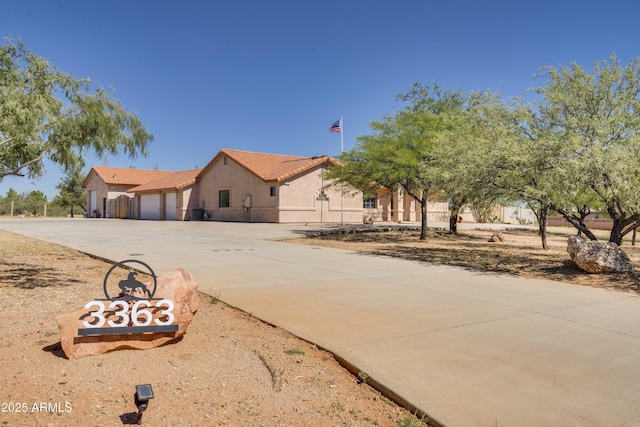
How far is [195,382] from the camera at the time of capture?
13.2ft

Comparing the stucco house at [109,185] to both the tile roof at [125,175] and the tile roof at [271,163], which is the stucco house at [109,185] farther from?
the tile roof at [271,163]

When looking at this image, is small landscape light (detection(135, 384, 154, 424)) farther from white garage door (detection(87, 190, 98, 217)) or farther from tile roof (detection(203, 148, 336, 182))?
white garage door (detection(87, 190, 98, 217))

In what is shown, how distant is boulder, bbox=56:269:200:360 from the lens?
14.5 ft

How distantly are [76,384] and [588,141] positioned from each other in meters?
11.4

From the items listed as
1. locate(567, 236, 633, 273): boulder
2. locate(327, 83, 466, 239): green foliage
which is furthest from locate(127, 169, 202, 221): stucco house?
locate(567, 236, 633, 273): boulder

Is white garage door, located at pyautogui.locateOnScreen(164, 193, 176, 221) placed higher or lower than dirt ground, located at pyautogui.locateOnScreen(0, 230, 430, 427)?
higher

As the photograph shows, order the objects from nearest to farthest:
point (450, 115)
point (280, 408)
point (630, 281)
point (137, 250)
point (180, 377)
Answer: point (280, 408), point (180, 377), point (630, 281), point (137, 250), point (450, 115)

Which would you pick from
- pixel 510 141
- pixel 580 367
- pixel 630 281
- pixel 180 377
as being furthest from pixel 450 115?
pixel 180 377

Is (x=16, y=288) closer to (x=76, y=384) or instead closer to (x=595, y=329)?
(x=76, y=384)

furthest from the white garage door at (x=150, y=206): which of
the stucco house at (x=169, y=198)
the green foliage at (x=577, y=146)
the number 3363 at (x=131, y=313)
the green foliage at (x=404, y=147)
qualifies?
the number 3363 at (x=131, y=313)

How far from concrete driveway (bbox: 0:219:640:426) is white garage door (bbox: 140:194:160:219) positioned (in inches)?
1467

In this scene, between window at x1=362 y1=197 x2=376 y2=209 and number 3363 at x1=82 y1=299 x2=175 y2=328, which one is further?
window at x1=362 y1=197 x2=376 y2=209

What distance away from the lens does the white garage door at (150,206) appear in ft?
152

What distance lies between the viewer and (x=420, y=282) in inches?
374
